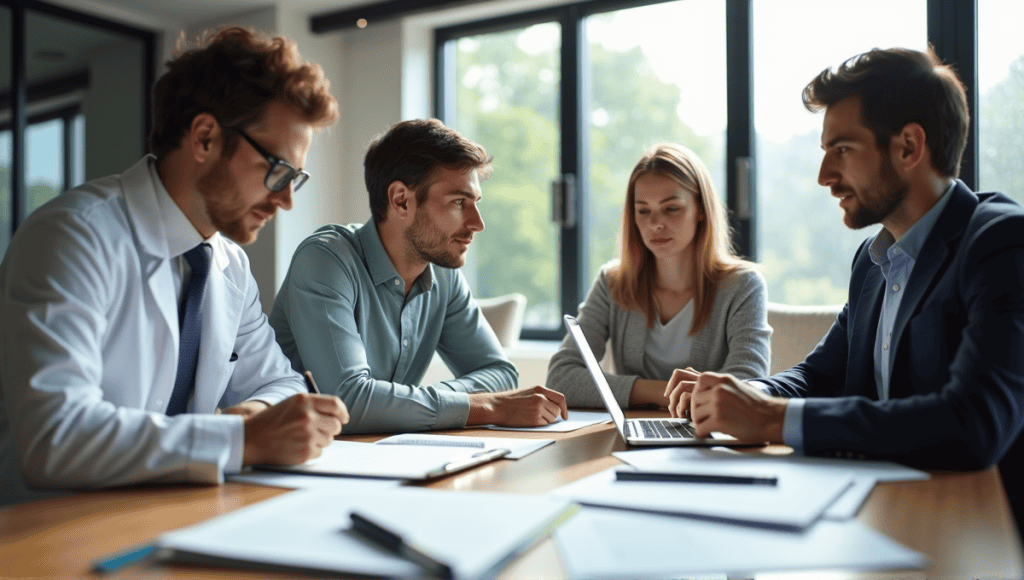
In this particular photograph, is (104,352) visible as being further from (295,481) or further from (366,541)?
(366,541)

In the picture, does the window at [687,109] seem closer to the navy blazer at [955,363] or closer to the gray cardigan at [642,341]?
the gray cardigan at [642,341]

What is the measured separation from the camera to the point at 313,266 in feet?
Answer: 5.92

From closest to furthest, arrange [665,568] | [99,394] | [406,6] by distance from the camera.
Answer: [665,568]
[99,394]
[406,6]

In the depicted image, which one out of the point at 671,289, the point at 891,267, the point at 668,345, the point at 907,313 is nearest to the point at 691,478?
the point at 907,313

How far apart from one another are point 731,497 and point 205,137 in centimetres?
106

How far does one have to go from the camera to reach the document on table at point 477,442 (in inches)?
49.6

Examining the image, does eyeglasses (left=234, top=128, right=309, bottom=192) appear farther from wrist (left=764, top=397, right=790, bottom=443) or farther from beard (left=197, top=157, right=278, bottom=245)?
wrist (left=764, top=397, right=790, bottom=443)

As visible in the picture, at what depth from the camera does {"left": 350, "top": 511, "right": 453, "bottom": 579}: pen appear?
651mm

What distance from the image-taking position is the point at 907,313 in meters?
1.28

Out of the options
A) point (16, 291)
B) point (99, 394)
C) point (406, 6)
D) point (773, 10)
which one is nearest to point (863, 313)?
point (99, 394)

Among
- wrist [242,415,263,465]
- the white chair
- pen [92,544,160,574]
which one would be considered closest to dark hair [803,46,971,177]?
wrist [242,415,263,465]

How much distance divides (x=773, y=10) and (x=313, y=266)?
9.56ft

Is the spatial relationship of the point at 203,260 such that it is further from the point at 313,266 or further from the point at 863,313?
the point at 863,313

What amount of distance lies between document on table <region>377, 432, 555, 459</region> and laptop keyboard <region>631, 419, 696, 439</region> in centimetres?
19
